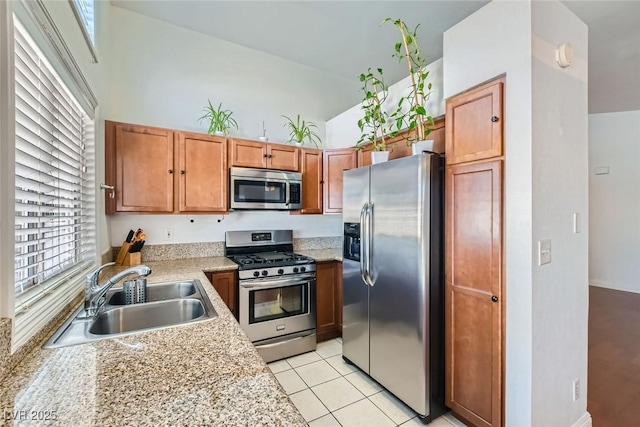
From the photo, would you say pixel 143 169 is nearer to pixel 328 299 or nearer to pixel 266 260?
pixel 266 260

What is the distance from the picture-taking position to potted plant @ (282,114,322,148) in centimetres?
328

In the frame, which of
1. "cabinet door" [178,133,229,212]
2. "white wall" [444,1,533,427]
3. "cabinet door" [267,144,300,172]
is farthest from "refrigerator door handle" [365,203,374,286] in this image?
"cabinet door" [178,133,229,212]

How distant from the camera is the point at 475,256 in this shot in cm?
177

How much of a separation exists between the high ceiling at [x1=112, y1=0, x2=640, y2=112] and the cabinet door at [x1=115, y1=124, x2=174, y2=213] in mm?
1211

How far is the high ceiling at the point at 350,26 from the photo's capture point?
246 cm

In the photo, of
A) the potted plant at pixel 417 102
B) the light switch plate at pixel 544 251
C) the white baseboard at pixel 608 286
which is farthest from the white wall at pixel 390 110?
the white baseboard at pixel 608 286

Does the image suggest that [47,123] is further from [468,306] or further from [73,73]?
[468,306]

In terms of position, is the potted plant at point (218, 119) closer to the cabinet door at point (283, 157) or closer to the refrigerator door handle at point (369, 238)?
the cabinet door at point (283, 157)

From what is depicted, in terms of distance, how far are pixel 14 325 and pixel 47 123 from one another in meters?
0.84

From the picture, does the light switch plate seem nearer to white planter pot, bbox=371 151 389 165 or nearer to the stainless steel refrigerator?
the stainless steel refrigerator

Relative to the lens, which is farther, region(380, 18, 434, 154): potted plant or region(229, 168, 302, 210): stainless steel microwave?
region(229, 168, 302, 210): stainless steel microwave

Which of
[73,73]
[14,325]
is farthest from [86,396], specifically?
[73,73]

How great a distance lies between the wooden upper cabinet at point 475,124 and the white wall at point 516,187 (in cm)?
5

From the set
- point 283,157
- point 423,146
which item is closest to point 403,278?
point 423,146
